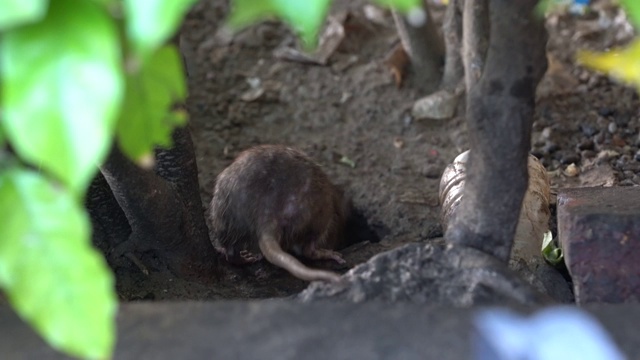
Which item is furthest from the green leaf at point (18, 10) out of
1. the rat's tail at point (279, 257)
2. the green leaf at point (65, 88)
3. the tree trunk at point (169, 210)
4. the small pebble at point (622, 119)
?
the small pebble at point (622, 119)

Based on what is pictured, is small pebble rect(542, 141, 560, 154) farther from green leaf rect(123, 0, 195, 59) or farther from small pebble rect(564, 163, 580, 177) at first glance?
green leaf rect(123, 0, 195, 59)

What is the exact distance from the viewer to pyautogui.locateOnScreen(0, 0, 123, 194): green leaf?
2.88 feet

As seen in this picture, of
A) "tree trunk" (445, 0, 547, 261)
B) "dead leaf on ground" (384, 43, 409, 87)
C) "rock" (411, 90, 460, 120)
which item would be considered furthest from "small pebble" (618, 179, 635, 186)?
"tree trunk" (445, 0, 547, 261)

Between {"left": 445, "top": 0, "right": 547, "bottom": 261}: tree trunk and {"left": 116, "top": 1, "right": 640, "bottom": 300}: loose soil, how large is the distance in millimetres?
1318

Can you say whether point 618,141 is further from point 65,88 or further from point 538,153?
point 65,88

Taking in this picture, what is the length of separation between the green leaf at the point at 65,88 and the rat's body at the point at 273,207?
2.10 m

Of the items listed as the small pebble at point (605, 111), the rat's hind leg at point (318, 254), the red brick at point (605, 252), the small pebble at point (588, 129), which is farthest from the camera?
the small pebble at point (605, 111)

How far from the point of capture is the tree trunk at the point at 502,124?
165cm

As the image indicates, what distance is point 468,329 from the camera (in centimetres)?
130

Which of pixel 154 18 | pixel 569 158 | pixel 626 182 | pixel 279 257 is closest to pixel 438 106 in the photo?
pixel 569 158

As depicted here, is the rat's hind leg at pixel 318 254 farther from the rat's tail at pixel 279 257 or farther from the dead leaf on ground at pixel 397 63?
the dead leaf on ground at pixel 397 63

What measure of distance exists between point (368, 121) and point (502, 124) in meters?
2.62

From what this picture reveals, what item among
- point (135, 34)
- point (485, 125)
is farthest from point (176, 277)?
point (135, 34)

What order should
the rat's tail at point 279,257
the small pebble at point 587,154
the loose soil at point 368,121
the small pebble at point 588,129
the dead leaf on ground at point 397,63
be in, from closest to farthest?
the rat's tail at point 279,257
the loose soil at point 368,121
the small pebble at point 587,154
the small pebble at point 588,129
the dead leaf on ground at point 397,63
